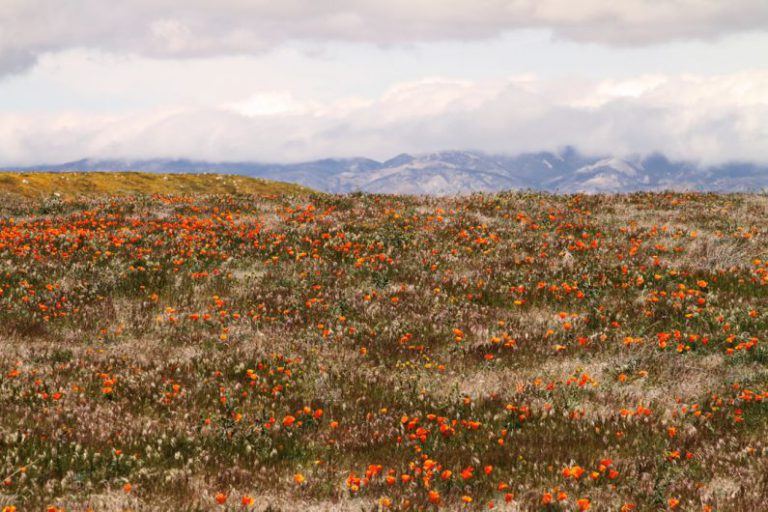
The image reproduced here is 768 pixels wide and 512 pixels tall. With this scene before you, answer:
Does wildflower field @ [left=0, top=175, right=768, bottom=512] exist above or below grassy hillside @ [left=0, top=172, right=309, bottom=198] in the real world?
below

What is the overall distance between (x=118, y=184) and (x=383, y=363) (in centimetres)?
6082

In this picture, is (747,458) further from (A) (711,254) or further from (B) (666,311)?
(A) (711,254)

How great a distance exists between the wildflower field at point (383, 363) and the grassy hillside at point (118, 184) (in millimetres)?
37280

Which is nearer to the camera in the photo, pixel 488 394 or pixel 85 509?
pixel 85 509

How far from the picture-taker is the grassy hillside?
179ft

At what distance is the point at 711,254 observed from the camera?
46.7 ft

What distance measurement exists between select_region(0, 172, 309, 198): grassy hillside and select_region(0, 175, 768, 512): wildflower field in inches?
1468

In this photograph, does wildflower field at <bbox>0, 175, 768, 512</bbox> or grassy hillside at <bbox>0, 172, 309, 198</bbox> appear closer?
wildflower field at <bbox>0, 175, 768, 512</bbox>

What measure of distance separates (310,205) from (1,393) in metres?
12.9

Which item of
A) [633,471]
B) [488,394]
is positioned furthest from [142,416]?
[633,471]

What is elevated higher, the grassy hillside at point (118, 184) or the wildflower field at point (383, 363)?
the grassy hillside at point (118, 184)

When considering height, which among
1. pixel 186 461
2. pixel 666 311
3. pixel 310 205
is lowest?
pixel 186 461

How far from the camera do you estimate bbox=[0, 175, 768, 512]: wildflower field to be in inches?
240

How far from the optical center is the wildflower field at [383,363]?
6.10 m
